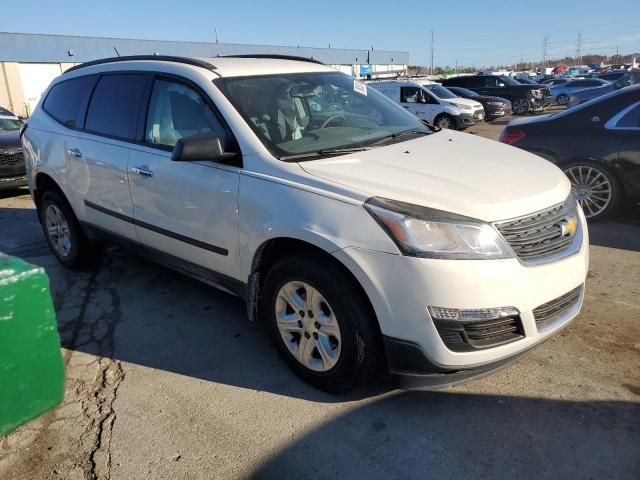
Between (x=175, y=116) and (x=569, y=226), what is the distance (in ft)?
8.54

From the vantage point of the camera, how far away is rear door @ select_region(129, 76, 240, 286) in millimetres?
3168

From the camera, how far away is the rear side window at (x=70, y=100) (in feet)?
14.8

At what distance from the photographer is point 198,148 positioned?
2936mm

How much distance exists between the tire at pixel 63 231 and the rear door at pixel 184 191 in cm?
117

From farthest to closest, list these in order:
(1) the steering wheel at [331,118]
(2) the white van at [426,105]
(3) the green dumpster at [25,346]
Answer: (2) the white van at [426,105] < (1) the steering wheel at [331,118] < (3) the green dumpster at [25,346]

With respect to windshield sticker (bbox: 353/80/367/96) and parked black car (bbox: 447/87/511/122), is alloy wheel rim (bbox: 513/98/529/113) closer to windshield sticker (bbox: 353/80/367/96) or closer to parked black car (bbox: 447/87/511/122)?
parked black car (bbox: 447/87/511/122)

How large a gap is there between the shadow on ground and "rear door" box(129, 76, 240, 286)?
1204 millimetres

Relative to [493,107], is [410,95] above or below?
above

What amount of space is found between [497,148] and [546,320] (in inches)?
53.1

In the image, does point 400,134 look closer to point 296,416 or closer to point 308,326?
point 308,326

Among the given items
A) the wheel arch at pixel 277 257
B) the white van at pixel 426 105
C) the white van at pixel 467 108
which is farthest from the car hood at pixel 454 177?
the white van at pixel 467 108

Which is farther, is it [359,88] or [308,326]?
[359,88]

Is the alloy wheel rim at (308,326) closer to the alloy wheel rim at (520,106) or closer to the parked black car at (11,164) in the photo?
the parked black car at (11,164)

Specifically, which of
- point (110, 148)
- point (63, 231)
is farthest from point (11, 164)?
point (110, 148)
